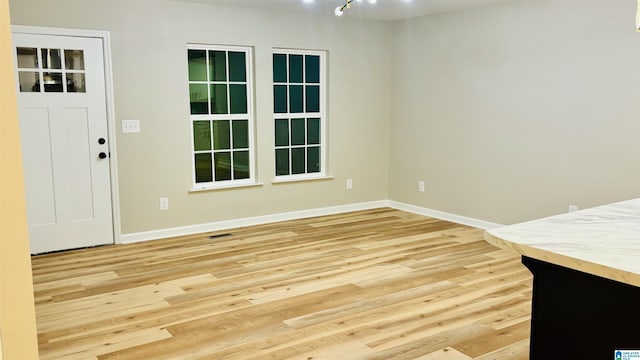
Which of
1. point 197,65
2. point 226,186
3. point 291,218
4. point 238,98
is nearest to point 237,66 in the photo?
point 238,98

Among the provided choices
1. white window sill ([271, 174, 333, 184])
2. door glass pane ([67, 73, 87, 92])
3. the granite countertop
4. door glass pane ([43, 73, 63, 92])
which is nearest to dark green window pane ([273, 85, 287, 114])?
white window sill ([271, 174, 333, 184])

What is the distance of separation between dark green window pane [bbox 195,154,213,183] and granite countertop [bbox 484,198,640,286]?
4.22 metres

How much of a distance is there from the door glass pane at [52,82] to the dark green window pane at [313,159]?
2796 mm

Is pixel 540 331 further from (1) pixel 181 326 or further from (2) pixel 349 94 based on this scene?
(2) pixel 349 94

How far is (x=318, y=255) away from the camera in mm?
4773

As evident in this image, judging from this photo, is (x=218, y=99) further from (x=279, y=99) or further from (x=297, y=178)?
(x=297, y=178)

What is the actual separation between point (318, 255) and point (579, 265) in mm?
3275

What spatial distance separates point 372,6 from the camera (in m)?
5.60

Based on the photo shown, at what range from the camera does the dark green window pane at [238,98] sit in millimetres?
5801

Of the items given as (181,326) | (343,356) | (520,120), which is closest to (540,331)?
(343,356)

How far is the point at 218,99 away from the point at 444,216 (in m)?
2.87

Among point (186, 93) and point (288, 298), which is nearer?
point (288, 298)

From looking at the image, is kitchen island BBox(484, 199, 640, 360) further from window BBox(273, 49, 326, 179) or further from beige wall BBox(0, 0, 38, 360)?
window BBox(273, 49, 326, 179)

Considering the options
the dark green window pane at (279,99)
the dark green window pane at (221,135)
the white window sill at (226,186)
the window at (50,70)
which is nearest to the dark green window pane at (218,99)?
the dark green window pane at (221,135)
